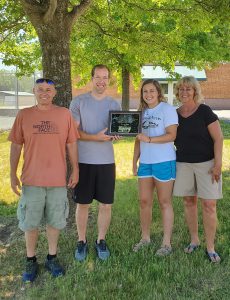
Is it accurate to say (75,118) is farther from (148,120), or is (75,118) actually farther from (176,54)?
(176,54)

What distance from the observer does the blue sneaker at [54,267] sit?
4336mm

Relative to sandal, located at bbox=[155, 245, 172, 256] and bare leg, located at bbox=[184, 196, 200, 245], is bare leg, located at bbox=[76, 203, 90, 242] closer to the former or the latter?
sandal, located at bbox=[155, 245, 172, 256]

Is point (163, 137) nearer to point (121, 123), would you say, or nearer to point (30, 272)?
point (121, 123)

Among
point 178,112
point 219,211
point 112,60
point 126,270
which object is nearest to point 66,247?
point 126,270

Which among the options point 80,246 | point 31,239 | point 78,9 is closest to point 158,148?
point 80,246

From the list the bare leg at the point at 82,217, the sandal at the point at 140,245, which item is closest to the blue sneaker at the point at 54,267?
the bare leg at the point at 82,217

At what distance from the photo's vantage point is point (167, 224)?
489 centimetres

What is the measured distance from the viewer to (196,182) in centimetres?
474

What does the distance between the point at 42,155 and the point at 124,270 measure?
4.73 feet

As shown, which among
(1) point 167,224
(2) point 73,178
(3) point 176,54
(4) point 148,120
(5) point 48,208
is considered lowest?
(1) point 167,224

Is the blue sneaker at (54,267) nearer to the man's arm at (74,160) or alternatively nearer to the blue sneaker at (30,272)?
the blue sneaker at (30,272)

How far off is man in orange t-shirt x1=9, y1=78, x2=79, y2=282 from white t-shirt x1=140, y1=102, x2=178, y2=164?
856mm

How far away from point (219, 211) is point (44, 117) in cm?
369

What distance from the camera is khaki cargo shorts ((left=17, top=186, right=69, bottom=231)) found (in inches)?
164
